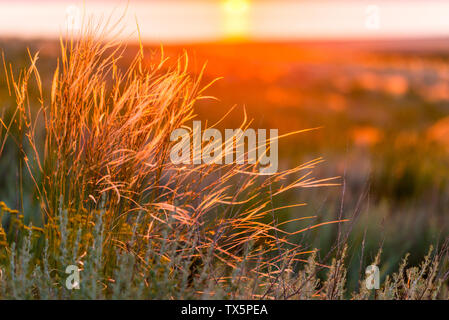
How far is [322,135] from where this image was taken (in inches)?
436

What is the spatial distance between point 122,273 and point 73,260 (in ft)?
0.87

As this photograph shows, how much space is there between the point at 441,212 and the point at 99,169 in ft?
11.5

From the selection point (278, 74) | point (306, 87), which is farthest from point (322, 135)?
point (278, 74)

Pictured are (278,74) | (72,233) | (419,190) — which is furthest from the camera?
(278,74)

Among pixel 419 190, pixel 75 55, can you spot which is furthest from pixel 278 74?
pixel 75 55

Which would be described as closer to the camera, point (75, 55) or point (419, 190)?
point (75, 55)

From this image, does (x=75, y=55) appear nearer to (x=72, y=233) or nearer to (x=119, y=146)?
(x=119, y=146)

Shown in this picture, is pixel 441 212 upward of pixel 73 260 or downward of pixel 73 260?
downward

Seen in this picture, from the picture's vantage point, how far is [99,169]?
2.25 meters
